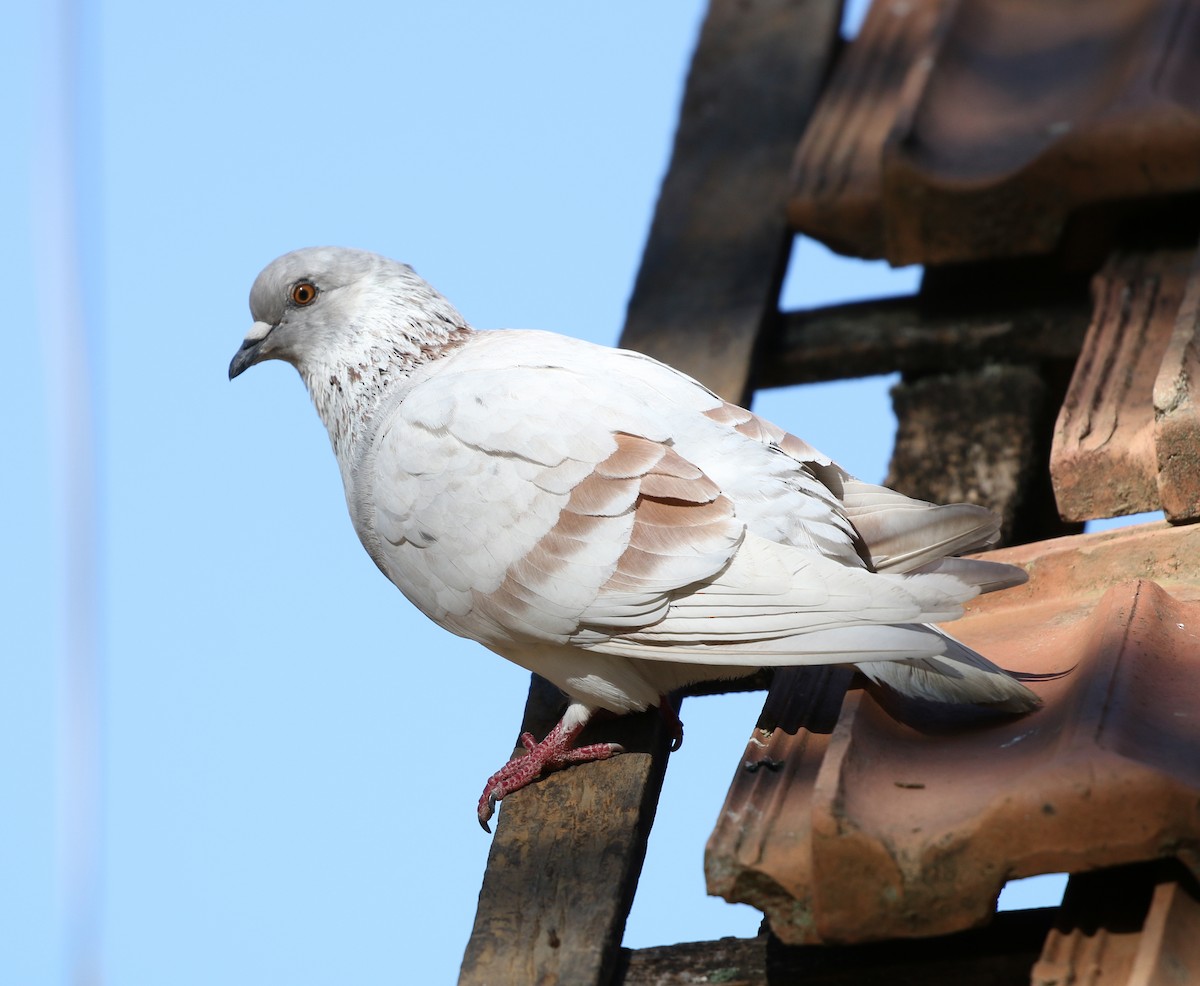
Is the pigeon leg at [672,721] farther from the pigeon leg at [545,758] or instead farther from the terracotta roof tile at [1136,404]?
the terracotta roof tile at [1136,404]

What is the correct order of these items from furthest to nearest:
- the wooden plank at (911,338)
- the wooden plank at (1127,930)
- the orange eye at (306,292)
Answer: the wooden plank at (911,338)
the orange eye at (306,292)
the wooden plank at (1127,930)

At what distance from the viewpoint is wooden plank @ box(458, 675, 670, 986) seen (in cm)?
265

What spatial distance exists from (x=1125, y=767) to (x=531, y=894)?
109 cm

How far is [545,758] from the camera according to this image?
309 cm

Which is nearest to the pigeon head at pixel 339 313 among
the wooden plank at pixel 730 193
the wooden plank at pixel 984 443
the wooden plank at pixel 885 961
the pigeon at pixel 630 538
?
the pigeon at pixel 630 538

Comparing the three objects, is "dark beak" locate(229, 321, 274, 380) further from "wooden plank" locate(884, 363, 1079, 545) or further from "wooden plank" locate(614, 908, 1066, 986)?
"wooden plank" locate(614, 908, 1066, 986)

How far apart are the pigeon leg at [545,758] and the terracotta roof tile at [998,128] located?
1804 millimetres

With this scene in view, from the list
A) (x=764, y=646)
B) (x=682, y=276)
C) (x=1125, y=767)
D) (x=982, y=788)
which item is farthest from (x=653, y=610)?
(x=682, y=276)

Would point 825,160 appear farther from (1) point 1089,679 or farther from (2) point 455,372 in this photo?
(1) point 1089,679

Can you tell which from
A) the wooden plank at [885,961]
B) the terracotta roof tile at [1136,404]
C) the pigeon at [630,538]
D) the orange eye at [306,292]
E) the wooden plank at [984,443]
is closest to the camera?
the wooden plank at [885,961]

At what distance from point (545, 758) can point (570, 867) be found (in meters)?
0.30

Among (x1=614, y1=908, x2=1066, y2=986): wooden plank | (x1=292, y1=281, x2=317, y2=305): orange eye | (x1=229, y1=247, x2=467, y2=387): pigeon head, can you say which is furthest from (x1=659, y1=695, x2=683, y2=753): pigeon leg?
(x1=292, y1=281, x2=317, y2=305): orange eye

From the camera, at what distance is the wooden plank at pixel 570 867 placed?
2.65 metres

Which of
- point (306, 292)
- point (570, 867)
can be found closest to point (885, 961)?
point (570, 867)
